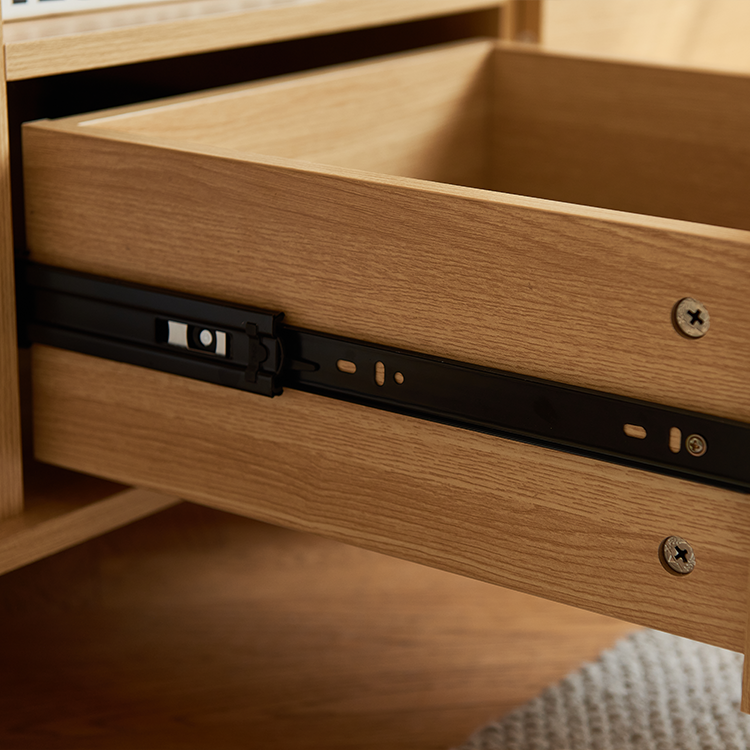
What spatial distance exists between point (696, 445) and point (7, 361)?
440 millimetres

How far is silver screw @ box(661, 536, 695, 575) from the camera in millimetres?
525

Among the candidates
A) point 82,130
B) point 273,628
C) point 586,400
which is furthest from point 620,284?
point 273,628

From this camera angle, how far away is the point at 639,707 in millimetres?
883

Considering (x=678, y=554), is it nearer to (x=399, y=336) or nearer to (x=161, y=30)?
(x=399, y=336)

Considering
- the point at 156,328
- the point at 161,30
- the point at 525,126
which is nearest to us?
the point at 156,328

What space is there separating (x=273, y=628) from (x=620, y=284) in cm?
58

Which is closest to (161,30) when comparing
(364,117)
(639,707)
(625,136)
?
(364,117)

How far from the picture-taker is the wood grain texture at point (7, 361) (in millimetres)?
680

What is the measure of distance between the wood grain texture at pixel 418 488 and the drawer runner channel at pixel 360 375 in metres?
0.01

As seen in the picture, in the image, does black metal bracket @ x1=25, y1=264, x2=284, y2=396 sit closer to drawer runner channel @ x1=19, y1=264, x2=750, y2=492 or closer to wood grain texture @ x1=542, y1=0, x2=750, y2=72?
drawer runner channel @ x1=19, y1=264, x2=750, y2=492

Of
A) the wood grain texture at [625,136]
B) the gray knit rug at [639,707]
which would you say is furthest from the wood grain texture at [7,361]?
the wood grain texture at [625,136]

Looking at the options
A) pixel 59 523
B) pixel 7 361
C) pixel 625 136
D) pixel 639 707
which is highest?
pixel 625 136

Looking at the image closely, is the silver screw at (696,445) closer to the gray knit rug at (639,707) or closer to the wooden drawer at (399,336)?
the wooden drawer at (399,336)

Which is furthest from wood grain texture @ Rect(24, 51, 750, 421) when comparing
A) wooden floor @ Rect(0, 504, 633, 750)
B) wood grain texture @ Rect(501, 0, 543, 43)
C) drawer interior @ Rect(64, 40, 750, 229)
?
wood grain texture @ Rect(501, 0, 543, 43)
